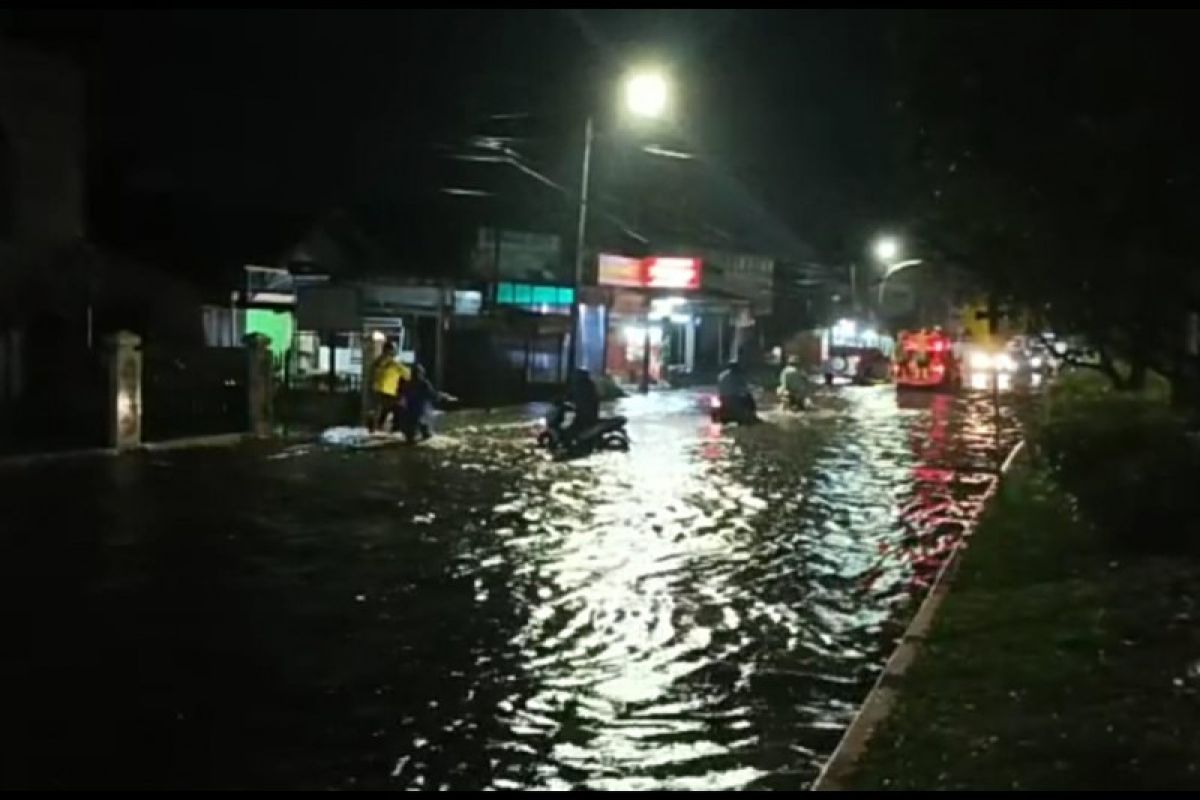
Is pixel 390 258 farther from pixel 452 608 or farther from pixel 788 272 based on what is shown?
pixel 788 272

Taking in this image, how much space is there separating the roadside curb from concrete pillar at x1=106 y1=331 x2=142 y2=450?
1551 centimetres

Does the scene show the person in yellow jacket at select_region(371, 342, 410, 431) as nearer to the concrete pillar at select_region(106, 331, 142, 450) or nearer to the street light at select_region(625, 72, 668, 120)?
the concrete pillar at select_region(106, 331, 142, 450)

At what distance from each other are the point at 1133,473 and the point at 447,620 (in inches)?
225

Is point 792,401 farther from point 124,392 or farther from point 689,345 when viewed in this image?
point 689,345

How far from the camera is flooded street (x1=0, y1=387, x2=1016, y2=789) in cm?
818

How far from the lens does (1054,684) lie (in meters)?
8.73

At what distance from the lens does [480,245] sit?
44031 millimetres

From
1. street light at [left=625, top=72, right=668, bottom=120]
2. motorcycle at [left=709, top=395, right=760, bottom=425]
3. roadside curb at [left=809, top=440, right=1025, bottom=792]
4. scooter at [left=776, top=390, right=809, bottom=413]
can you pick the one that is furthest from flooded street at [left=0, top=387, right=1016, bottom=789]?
scooter at [left=776, top=390, right=809, bottom=413]

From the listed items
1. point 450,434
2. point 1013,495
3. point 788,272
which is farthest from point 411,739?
A: point 788,272

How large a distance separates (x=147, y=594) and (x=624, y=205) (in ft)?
162

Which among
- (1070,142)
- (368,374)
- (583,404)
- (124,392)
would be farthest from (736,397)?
(1070,142)

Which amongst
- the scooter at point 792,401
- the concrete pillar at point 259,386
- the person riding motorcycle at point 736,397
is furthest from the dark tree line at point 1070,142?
the scooter at point 792,401

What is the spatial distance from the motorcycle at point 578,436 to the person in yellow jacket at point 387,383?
2.75 metres

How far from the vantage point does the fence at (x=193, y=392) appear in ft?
89.0
